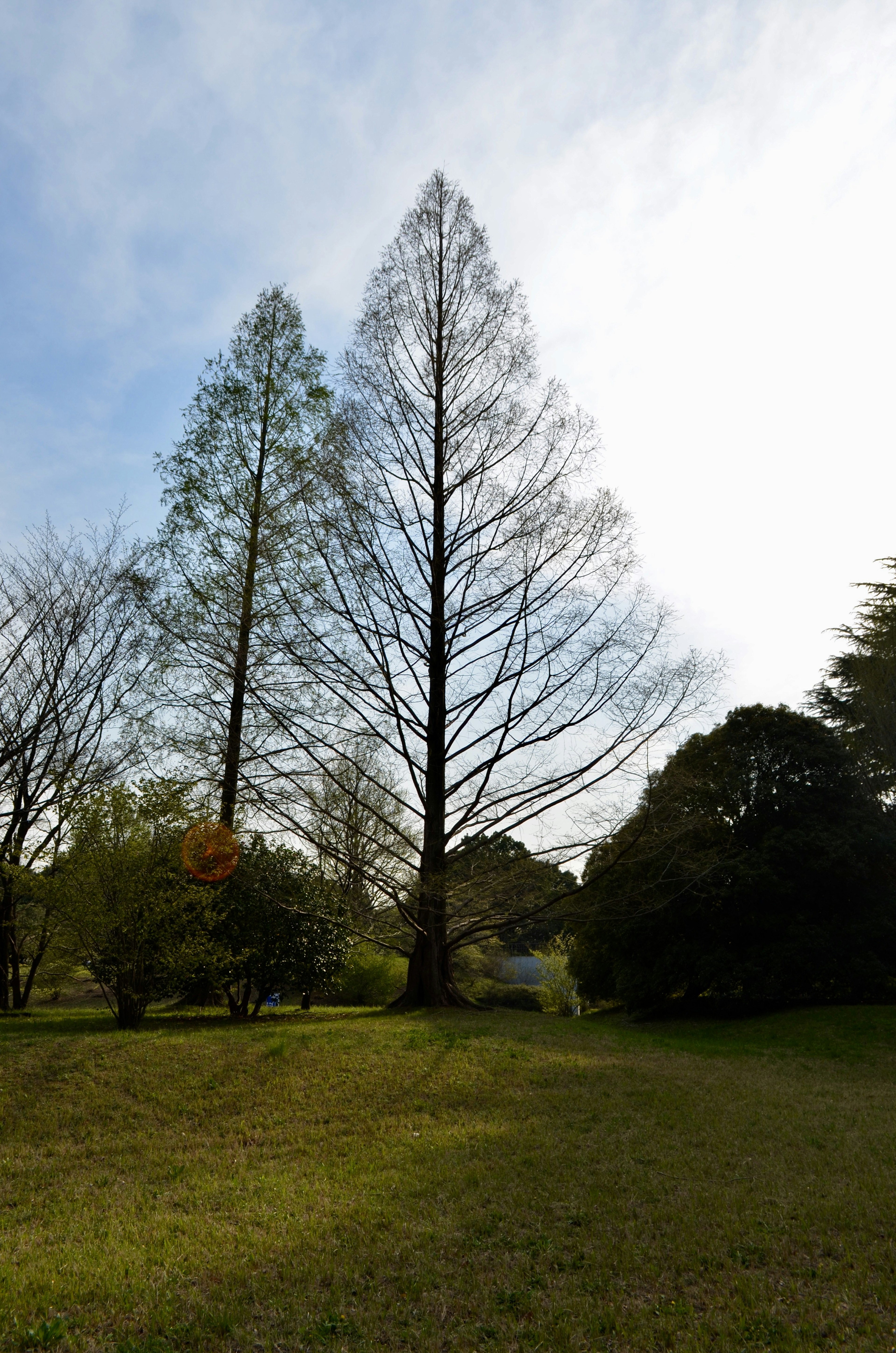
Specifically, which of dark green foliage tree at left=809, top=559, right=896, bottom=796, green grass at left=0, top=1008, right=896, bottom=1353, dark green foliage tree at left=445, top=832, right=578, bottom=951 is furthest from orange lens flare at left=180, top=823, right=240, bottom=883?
dark green foliage tree at left=809, top=559, right=896, bottom=796

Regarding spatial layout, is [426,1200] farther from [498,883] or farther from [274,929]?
[274,929]

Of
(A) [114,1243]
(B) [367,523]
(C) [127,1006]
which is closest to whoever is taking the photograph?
(A) [114,1243]

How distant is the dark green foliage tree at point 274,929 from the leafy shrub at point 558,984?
1510 centimetres

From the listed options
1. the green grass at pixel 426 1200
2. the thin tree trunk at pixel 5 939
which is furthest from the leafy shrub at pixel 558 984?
the green grass at pixel 426 1200

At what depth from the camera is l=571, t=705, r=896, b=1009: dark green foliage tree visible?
1641 cm

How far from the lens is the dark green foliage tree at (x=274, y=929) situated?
11.7m

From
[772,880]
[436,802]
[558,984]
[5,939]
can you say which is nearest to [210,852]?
[436,802]

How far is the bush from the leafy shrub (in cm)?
779

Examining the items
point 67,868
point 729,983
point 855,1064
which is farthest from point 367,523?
point 729,983

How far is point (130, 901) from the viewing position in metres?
9.62

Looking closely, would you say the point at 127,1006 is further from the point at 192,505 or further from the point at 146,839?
the point at 192,505

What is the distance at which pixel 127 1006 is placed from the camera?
9734mm

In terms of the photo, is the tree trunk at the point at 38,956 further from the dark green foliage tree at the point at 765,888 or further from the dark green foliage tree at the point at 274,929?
the dark green foliage tree at the point at 765,888

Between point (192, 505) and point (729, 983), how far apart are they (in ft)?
51.5
